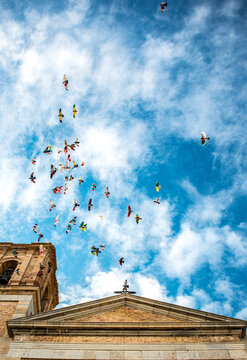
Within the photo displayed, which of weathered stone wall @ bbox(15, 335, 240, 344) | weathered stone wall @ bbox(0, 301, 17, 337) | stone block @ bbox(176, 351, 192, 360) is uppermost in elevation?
weathered stone wall @ bbox(0, 301, 17, 337)

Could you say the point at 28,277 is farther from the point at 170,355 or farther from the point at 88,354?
the point at 170,355

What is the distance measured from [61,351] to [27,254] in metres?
9.67

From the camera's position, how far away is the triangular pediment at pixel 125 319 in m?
14.9

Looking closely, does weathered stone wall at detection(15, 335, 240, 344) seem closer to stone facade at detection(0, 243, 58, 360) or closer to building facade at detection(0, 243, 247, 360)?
building facade at detection(0, 243, 247, 360)

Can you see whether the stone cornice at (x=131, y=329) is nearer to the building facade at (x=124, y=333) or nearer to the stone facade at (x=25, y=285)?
the building facade at (x=124, y=333)

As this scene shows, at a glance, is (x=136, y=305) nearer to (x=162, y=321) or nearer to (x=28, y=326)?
(x=162, y=321)

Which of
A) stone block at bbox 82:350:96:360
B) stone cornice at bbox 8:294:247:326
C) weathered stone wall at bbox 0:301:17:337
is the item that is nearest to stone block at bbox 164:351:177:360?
stone cornice at bbox 8:294:247:326

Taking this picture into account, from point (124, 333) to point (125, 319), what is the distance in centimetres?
115

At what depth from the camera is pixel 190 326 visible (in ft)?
49.1

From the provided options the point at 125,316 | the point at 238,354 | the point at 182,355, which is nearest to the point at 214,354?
the point at 238,354

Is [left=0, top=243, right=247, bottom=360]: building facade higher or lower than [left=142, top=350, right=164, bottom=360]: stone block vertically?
higher

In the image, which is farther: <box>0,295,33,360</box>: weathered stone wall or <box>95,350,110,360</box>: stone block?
<box>0,295,33,360</box>: weathered stone wall

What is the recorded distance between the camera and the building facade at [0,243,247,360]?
14023 millimetres

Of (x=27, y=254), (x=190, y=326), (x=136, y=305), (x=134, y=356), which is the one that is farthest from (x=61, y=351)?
(x=27, y=254)
